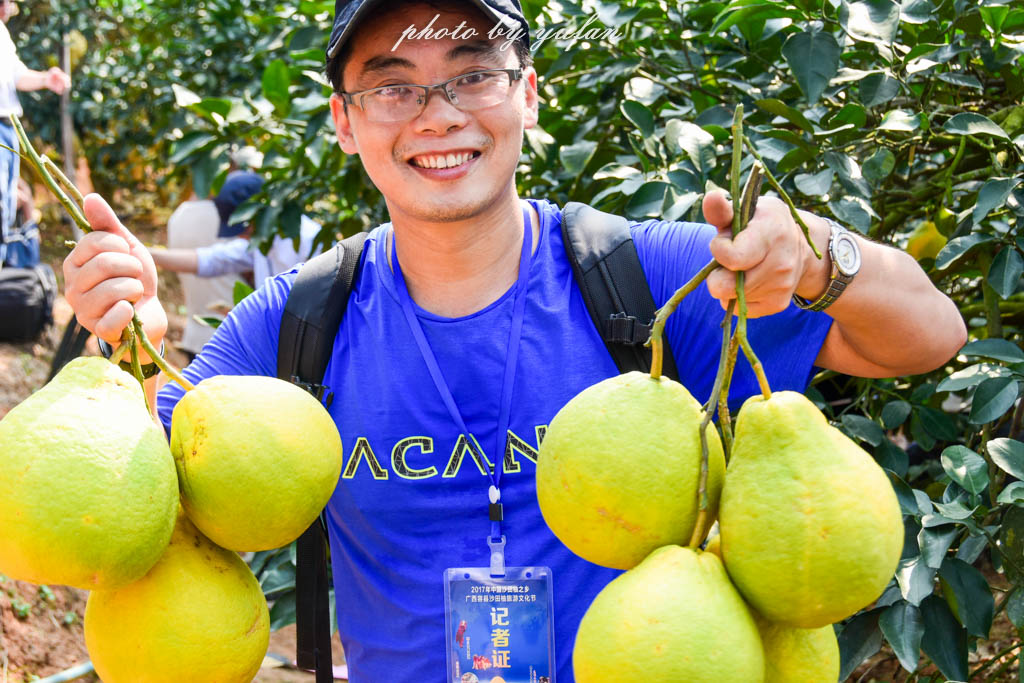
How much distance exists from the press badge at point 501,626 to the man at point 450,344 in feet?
0.13

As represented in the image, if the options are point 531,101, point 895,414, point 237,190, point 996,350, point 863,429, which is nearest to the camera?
point 996,350

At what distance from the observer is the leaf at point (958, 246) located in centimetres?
175

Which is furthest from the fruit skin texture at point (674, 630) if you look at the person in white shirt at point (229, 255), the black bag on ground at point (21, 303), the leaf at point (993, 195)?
the black bag on ground at point (21, 303)

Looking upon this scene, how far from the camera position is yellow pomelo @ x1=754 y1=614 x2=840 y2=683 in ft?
3.14

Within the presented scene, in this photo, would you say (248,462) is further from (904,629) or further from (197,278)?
(197,278)

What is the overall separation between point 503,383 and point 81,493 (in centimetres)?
77

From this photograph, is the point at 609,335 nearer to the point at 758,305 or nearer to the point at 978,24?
the point at 758,305

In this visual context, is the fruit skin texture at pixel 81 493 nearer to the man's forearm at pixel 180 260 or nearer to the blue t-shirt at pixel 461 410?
the blue t-shirt at pixel 461 410

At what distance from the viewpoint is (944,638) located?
1.57 m

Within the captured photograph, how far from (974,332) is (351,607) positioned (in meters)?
1.85

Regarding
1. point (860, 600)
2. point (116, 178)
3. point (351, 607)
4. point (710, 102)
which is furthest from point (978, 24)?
point (116, 178)

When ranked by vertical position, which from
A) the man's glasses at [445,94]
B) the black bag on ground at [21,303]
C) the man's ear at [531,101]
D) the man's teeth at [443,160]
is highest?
the man's glasses at [445,94]

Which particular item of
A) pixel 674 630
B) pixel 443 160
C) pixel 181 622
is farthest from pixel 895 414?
pixel 181 622

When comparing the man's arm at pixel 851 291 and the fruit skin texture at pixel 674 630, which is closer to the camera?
the fruit skin texture at pixel 674 630
